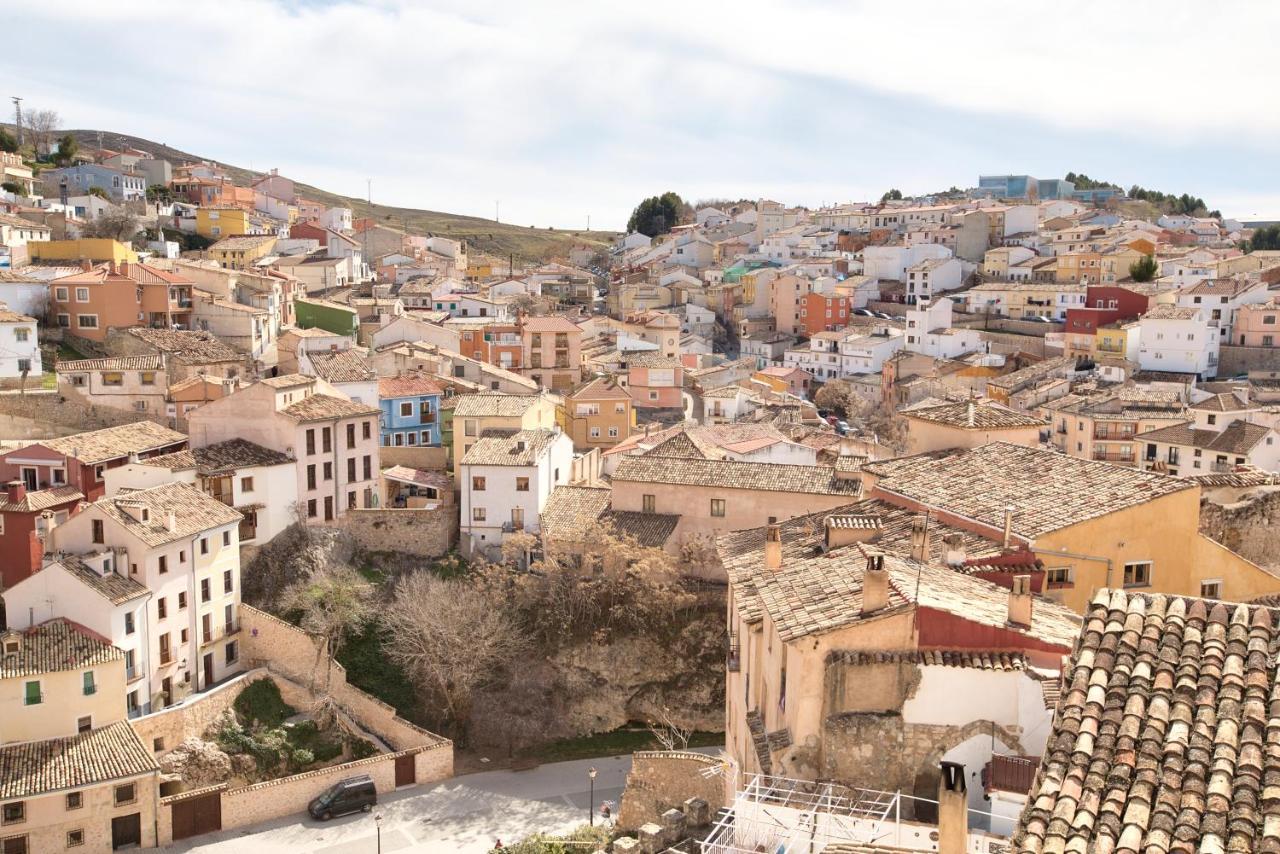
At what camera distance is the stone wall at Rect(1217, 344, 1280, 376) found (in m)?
58.7

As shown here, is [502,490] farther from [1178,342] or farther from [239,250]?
[239,250]

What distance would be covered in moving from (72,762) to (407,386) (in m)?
21.2

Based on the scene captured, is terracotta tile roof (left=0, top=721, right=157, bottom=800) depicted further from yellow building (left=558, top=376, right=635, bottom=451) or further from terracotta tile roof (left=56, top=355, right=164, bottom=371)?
yellow building (left=558, top=376, right=635, bottom=451)

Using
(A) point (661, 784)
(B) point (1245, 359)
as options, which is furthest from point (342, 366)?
(B) point (1245, 359)

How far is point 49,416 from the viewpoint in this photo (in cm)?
3934

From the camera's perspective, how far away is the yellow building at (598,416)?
46.4 metres

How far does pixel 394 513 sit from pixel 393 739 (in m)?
8.21

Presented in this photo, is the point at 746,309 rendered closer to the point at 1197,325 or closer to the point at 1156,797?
the point at 1197,325

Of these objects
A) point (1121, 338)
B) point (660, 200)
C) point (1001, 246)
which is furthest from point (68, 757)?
point (660, 200)

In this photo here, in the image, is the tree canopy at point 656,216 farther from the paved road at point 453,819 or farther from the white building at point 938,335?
the paved road at point 453,819

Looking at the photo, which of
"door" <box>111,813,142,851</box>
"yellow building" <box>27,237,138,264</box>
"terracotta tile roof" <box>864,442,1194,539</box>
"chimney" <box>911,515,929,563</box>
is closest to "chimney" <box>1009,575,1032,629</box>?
"chimney" <box>911,515,929,563</box>

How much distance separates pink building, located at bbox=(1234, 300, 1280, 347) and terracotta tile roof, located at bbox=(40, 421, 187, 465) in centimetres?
5343

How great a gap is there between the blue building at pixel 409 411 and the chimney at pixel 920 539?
27.2 metres

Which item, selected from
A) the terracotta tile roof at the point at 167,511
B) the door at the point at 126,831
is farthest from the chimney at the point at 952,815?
the terracotta tile roof at the point at 167,511
